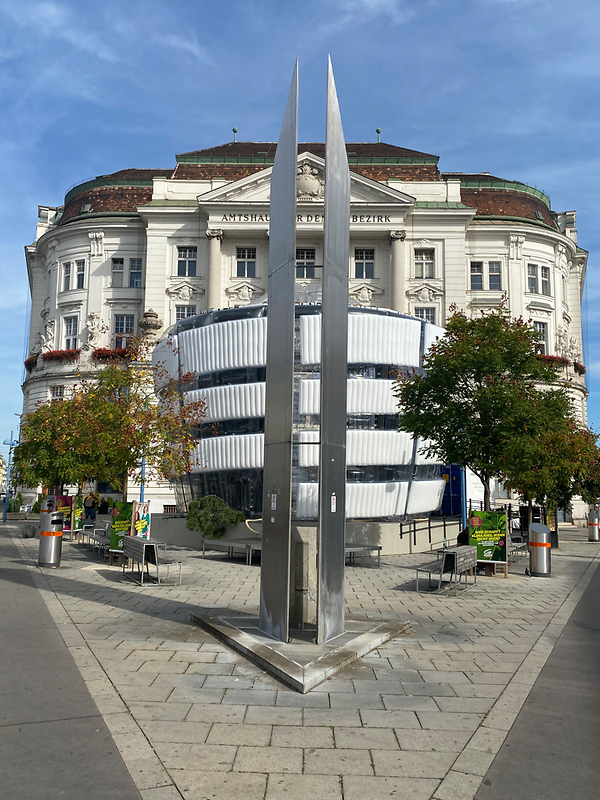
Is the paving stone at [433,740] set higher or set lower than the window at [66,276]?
lower

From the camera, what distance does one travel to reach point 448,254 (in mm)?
48375

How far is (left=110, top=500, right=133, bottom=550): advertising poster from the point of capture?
17500 millimetres

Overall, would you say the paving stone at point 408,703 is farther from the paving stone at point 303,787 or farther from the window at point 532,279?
the window at point 532,279

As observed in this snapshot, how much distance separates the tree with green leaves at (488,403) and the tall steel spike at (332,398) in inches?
370

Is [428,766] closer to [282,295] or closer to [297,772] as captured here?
[297,772]

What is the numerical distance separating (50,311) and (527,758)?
172 ft

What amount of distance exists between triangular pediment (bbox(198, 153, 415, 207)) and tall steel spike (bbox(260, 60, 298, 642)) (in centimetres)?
3743

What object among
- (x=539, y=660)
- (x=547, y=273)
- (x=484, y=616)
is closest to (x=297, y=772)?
(x=539, y=660)

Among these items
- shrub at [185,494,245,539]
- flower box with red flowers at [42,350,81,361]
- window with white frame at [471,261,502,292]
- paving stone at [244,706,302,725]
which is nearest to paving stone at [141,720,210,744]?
paving stone at [244,706,302,725]

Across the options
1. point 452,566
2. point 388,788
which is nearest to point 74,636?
point 388,788

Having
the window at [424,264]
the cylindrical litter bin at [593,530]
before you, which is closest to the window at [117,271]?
the window at [424,264]

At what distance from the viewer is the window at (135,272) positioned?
50.5 m

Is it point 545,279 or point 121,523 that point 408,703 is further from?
point 545,279

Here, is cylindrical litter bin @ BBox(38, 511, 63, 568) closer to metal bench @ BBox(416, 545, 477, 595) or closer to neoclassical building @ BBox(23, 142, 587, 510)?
metal bench @ BBox(416, 545, 477, 595)
